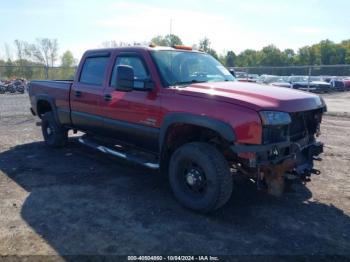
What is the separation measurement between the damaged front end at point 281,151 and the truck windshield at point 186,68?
134cm

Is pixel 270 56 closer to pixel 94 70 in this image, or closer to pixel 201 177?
pixel 94 70

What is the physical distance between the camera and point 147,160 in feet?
16.3

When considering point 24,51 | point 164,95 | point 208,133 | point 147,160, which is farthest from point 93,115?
point 24,51

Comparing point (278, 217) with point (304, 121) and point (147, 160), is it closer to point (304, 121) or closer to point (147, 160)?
point (304, 121)

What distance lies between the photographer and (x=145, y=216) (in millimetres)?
4168

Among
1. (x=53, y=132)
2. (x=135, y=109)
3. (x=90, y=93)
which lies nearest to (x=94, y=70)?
(x=90, y=93)

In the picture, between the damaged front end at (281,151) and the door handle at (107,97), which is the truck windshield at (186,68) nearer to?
the door handle at (107,97)

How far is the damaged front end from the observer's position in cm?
371

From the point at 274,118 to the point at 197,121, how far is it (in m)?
0.83

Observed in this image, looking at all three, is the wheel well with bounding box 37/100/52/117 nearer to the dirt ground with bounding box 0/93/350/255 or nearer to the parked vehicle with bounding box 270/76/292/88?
the dirt ground with bounding box 0/93/350/255

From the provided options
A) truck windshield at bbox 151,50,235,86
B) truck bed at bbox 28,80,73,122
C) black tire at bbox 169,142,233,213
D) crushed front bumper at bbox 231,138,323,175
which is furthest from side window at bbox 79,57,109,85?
crushed front bumper at bbox 231,138,323,175

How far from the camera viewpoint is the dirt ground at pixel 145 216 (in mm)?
3484

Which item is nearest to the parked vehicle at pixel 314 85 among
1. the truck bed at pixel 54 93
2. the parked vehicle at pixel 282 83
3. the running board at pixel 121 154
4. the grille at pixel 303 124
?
the parked vehicle at pixel 282 83

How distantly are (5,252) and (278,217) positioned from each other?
2900 mm
